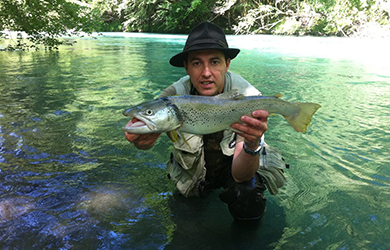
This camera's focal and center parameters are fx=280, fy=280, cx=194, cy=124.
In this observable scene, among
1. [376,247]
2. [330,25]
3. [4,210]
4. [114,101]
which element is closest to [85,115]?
[114,101]

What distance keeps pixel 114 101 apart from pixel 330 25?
83.0ft

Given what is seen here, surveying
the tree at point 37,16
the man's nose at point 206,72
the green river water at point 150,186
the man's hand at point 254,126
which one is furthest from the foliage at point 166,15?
the man's hand at point 254,126

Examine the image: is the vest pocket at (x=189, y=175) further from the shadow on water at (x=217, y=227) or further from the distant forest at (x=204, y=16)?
the distant forest at (x=204, y=16)

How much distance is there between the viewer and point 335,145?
4625 millimetres

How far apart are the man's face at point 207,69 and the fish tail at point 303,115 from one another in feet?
2.66

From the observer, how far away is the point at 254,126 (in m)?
2.21

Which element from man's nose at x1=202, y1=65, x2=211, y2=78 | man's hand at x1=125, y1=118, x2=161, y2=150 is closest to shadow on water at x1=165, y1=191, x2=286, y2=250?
man's hand at x1=125, y1=118, x2=161, y2=150

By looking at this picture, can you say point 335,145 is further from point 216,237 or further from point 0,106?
point 0,106

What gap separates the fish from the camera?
2.00 meters

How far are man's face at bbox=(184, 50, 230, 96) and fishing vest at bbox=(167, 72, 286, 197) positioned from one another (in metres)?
0.28

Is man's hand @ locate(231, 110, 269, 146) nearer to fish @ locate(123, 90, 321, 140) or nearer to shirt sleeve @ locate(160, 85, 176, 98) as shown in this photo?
fish @ locate(123, 90, 321, 140)

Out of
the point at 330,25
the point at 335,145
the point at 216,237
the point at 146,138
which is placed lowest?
the point at 216,237

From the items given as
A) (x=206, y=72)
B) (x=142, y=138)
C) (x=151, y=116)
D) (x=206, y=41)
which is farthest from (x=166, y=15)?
(x=151, y=116)

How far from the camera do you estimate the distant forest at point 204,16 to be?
1077cm
